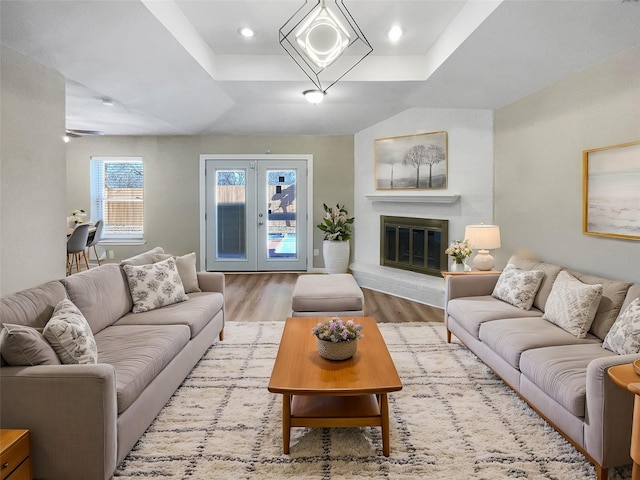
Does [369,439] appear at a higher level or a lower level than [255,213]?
lower

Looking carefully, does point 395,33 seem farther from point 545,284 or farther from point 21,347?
point 21,347

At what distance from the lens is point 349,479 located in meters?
1.99

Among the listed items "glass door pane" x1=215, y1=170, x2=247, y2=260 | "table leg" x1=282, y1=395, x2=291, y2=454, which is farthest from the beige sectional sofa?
"glass door pane" x1=215, y1=170, x2=247, y2=260

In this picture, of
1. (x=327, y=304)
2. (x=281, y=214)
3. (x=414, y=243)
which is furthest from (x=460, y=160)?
(x=281, y=214)

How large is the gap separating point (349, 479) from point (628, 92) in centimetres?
Answer: 308

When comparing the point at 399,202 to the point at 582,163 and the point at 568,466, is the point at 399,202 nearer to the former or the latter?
the point at 582,163

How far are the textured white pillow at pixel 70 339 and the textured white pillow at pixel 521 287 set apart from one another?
119 inches

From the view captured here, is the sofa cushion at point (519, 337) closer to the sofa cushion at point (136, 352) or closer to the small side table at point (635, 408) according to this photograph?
the small side table at point (635, 408)

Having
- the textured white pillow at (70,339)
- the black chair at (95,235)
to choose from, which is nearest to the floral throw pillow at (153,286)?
the textured white pillow at (70,339)

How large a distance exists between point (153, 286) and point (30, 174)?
1231 millimetres

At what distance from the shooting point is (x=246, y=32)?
3855 millimetres

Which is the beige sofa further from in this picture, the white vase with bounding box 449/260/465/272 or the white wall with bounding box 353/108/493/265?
Answer: the white wall with bounding box 353/108/493/265

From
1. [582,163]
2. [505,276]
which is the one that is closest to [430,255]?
[505,276]

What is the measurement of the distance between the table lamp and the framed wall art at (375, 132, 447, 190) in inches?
54.2
